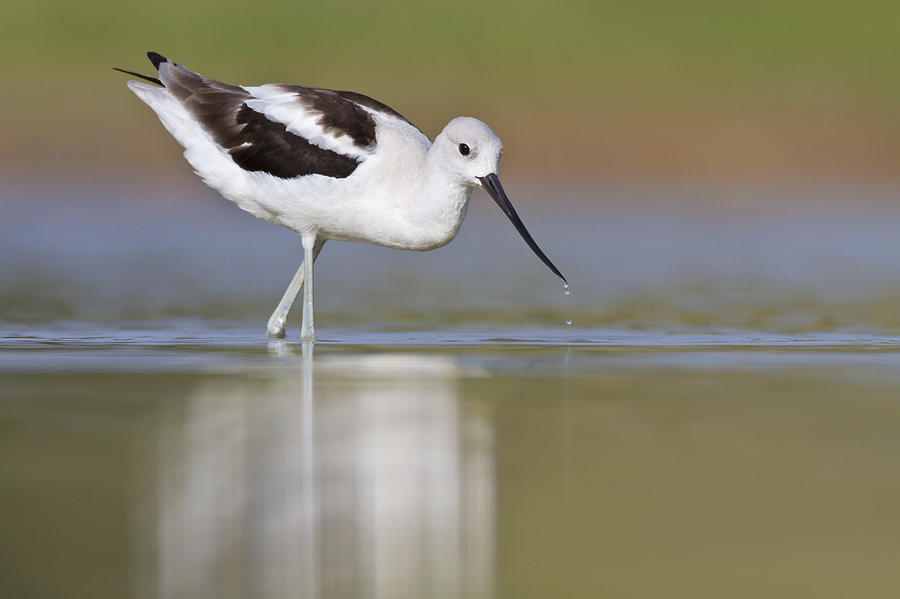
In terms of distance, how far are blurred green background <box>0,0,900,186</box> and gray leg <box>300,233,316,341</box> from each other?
11865mm

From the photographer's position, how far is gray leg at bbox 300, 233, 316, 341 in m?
7.98

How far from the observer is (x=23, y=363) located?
6652 millimetres

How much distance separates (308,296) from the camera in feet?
26.5

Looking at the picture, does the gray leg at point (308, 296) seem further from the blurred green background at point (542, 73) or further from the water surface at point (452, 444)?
the blurred green background at point (542, 73)

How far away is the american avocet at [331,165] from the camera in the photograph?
770cm

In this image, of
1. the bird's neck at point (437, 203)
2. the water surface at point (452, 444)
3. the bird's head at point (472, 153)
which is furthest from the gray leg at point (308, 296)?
the bird's head at point (472, 153)

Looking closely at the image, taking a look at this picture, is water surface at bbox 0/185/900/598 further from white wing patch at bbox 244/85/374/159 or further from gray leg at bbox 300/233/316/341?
white wing patch at bbox 244/85/374/159

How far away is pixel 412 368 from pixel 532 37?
1877 centimetres

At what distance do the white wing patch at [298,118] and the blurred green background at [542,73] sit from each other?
1155cm

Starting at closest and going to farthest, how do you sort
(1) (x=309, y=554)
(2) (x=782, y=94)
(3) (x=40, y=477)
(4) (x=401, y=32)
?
(1) (x=309, y=554) → (3) (x=40, y=477) → (2) (x=782, y=94) → (4) (x=401, y=32)

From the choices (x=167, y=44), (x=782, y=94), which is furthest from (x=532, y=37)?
(x=167, y=44)

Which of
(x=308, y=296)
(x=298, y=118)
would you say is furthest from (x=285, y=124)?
(x=308, y=296)

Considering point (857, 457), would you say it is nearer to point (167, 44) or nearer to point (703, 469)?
point (703, 469)

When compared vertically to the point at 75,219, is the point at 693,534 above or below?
below
